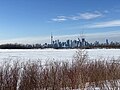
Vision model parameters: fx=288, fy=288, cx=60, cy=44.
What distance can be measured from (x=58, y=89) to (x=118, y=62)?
277cm

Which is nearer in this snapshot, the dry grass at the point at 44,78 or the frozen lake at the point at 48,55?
the dry grass at the point at 44,78

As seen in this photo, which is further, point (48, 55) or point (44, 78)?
point (48, 55)

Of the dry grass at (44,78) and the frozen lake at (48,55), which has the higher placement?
the dry grass at (44,78)

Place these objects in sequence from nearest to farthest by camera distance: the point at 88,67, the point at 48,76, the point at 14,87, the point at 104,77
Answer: the point at 14,87, the point at 48,76, the point at 104,77, the point at 88,67

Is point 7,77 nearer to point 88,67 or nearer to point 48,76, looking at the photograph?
point 48,76

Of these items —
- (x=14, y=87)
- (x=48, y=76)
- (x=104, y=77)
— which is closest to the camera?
(x=14, y=87)

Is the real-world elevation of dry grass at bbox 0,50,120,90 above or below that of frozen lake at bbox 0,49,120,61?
above

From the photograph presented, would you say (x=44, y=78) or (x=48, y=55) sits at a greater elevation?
(x=44, y=78)

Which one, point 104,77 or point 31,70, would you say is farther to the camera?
point 104,77

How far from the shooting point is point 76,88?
8562mm

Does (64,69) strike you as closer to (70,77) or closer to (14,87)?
(70,77)

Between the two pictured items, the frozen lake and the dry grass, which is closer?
the dry grass

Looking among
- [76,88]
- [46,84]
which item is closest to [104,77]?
[76,88]

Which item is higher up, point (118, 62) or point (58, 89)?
point (118, 62)
